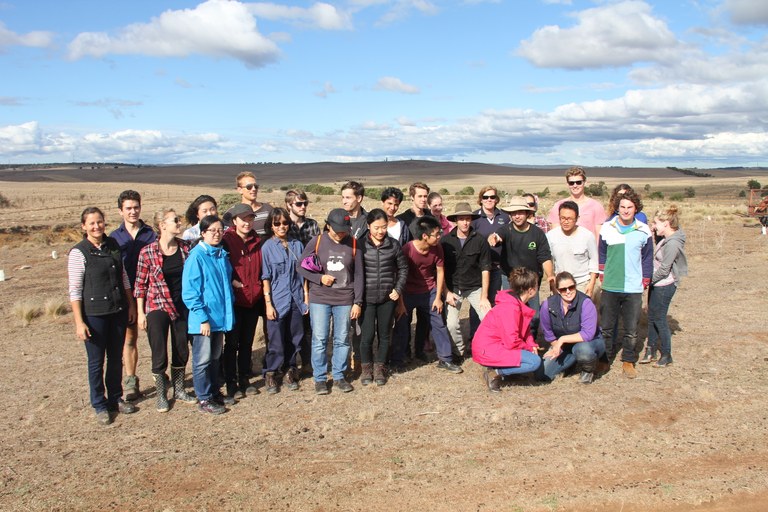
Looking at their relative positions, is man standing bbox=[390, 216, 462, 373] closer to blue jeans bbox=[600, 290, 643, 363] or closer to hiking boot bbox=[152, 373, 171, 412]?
blue jeans bbox=[600, 290, 643, 363]

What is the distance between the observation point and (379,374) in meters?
6.30

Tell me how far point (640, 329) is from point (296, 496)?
19.1 ft

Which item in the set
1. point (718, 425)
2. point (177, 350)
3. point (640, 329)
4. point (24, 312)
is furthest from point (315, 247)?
point (24, 312)

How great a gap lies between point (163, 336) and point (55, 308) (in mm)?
5561

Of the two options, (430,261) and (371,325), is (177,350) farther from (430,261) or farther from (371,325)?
(430,261)

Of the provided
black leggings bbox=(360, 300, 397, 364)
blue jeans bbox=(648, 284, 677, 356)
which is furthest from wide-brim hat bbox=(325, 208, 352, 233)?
blue jeans bbox=(648, 284, 677, 356)

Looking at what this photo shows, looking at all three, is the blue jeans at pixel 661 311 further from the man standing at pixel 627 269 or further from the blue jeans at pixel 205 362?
the blue jeans at pixel 205 362

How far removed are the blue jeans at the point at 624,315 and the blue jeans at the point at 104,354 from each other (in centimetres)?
475

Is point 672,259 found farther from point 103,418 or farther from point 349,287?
point 103,418

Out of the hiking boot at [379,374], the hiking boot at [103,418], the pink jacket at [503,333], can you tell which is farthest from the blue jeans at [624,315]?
the hiking boot at [103,418]

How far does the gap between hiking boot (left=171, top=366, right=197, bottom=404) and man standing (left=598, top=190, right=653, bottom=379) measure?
428 centimetres

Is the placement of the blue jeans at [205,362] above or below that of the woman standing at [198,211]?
below

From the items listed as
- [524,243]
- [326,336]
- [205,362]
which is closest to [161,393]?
[205,362]

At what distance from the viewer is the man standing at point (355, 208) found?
20.3 ft
